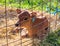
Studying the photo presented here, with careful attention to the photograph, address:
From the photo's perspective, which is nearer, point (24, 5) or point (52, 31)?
point (52, 31)

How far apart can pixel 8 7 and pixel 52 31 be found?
5.52ft

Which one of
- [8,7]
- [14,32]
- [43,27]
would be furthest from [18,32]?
[8,7]

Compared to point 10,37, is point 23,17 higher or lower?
higher

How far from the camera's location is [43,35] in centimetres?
337

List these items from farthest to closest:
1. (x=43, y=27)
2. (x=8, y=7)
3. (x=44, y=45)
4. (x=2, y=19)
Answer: (x=8, y=7)
(x=2, y=19)
(x=43, y=27)
(x=44, y=45)

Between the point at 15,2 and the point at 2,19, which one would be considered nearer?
the point at 2,19

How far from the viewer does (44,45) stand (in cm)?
319

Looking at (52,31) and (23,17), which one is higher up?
(23,17)

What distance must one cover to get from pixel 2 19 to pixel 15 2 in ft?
3.21

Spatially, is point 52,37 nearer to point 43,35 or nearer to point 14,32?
point 43,35

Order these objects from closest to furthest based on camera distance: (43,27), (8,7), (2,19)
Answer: (43,27) < (2,19) < (8,7)

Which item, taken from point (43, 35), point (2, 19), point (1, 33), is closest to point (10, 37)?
point (1, 33)

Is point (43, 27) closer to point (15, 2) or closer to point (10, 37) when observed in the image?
point (10, 37)

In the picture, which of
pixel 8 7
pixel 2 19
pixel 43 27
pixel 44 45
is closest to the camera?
pixel 44 45
